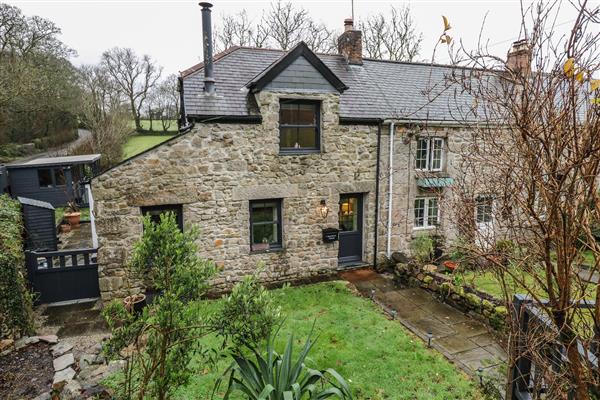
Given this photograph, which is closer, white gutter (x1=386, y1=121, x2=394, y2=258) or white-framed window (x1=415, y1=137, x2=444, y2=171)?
white gutter (x1=386, y1=121, x2=394, y2=258)

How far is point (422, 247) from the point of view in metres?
11.5

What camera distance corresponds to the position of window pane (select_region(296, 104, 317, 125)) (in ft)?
34.1

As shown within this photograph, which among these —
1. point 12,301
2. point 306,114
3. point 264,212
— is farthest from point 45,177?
point 306,114

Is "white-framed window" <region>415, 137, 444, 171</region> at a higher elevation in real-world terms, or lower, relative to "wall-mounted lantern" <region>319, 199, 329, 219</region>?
higher

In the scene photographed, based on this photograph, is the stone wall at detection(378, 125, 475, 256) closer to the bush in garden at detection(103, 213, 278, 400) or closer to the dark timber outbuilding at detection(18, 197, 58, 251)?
the bush in garden at detection(103, 213, 278, 400)

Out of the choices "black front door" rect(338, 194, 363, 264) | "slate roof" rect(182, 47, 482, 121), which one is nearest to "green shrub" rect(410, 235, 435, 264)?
"black front door" rect(338, 194, 363, 264)

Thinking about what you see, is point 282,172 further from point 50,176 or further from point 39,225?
point 50,176

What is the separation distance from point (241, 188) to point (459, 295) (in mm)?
6389

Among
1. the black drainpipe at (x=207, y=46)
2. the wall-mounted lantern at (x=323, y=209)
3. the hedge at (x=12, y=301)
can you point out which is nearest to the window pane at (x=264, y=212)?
the wall-mounted lantern at (x=323, y=209)

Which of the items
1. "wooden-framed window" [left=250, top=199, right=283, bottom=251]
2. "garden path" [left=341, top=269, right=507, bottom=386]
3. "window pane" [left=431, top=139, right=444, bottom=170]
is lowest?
"garden path" [left=341, top=269, right=507, bottom=386]

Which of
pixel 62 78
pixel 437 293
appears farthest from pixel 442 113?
pixel 62 78

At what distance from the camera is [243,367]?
13.9 feet

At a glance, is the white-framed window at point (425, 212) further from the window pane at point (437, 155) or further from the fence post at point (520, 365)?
→ the fence post at point (520, 365)

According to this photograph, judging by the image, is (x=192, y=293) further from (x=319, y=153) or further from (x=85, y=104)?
(x=85, y=104)
